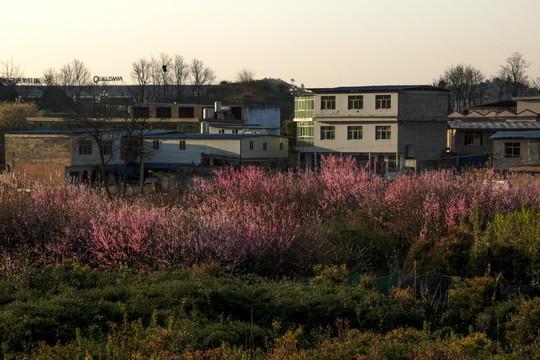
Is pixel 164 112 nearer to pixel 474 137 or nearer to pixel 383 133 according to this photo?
pixel 383 133

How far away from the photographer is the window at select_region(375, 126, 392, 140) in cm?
5772

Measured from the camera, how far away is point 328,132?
197 ft

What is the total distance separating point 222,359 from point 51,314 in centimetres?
394

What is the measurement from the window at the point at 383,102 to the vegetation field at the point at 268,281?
3284 cm

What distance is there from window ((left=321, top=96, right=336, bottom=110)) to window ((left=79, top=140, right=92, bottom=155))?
1886 cm

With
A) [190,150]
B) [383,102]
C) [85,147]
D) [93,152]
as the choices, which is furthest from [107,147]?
[383,102]

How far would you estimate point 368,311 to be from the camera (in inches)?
539

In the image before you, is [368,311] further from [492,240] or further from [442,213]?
[442,213]

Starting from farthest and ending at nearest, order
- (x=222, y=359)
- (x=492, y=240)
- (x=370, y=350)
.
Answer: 1. (x=492, y=240)
2. (x=370, y=350)
3. (x=222, y=359)

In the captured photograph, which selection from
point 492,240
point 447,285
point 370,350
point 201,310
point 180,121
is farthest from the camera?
point 180,121

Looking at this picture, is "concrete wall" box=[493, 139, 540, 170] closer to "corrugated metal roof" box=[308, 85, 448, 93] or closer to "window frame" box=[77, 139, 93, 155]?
"corrugated metal roof" box=[308, 85, 448, 93]

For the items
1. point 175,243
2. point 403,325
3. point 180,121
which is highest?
point 180,121

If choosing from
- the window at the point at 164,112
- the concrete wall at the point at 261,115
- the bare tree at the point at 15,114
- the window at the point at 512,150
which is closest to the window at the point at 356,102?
the window at the point at 512,150

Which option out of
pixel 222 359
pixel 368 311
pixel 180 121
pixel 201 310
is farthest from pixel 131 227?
pixel 180 121
